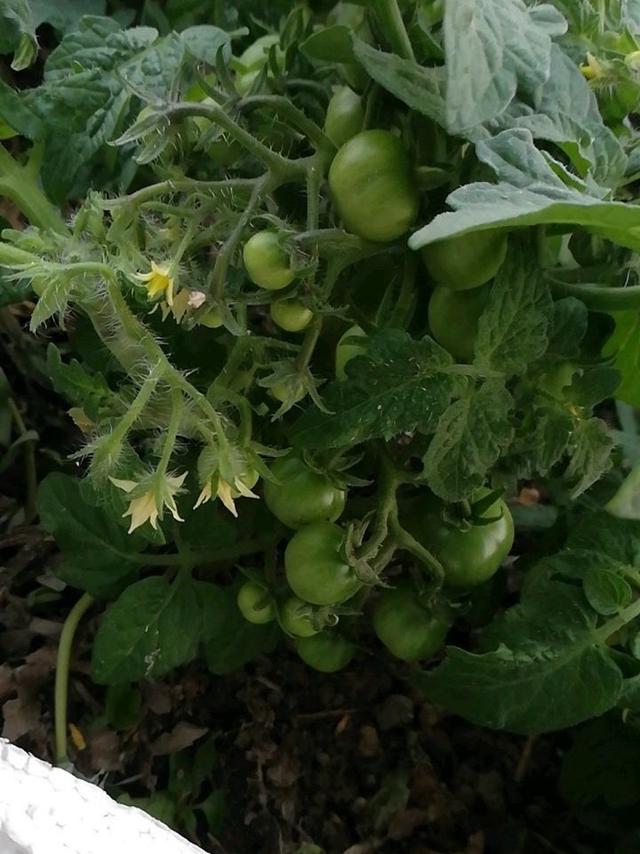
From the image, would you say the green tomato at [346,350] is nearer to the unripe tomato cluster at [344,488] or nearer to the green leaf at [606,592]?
the unripe tomato cluster at [344,488]

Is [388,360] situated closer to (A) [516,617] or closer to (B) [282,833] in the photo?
(A) [516,617]

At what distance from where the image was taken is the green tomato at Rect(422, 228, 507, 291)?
19.7 inches

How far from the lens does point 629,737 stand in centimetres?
76

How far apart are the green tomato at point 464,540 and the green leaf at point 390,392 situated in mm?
132

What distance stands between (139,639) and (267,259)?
35 cm

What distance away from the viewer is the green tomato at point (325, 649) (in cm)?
71

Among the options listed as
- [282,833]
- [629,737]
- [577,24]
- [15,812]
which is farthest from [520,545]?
[15,812]

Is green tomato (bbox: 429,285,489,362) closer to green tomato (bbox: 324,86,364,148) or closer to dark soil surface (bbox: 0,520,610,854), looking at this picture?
green tomato (bbox: 324,86,364,148)

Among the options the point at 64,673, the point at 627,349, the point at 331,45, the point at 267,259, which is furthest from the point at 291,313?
the point at 64,673

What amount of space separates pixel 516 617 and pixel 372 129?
357mm

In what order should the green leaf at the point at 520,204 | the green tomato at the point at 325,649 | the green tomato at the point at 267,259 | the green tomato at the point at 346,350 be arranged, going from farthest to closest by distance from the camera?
the green tomato at the point at 325,649, the green tomato at the point at 346,350, the green tomato at the point at 267,259, the green leaf at the point at 520,204

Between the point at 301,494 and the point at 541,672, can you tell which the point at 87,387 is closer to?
the point at 301,494

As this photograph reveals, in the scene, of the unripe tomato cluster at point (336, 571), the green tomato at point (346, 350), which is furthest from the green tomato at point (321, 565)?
the green tomato at point (346, 350)

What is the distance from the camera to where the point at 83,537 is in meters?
0.72
